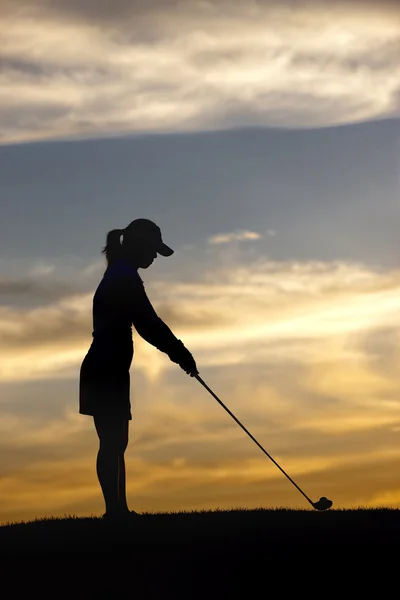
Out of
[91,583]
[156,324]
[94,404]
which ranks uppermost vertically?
[156,324]

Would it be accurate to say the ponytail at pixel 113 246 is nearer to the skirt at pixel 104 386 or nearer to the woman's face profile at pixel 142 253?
the woman's face profile at pixel 142 253

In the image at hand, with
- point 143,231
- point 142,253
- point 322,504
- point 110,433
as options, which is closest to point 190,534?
point 110,433

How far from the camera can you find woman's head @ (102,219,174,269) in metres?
15.2

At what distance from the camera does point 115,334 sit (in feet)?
48.8

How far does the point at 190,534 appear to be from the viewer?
14.8 m

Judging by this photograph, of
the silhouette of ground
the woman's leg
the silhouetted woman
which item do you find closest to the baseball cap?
the silhouetted woman

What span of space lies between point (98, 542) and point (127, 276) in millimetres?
3345

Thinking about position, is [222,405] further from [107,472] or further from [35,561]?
[35,561]

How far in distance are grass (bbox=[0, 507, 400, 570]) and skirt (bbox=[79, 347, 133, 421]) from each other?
158cm

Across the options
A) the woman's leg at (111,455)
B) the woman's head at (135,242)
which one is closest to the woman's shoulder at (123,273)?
the woman's head at (135,242)

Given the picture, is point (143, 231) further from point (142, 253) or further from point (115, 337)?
point (115, 337)

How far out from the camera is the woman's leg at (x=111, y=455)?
48.8ft

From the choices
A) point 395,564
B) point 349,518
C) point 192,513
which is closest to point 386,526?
point 349,518

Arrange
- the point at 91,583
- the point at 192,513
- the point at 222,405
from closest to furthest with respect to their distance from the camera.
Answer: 1. the point at 91,583
2. the point at 222,405
3. the point at 192,513
